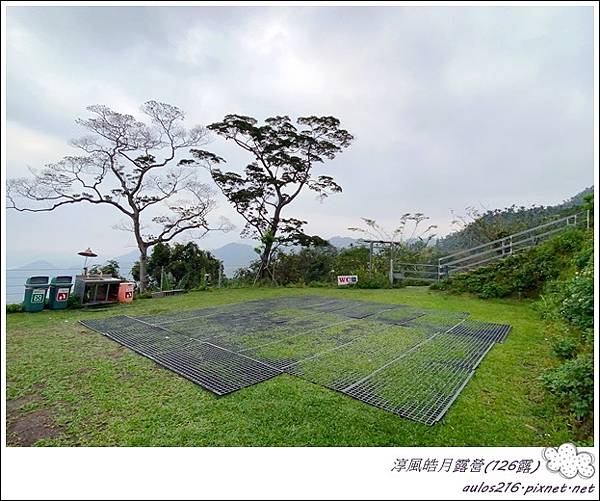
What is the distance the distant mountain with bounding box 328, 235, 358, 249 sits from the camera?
10.5m

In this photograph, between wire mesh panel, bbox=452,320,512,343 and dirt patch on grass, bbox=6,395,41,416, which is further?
wire mesh panel, bbox=452,320,512,343

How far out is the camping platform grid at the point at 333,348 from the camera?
7.48 ft

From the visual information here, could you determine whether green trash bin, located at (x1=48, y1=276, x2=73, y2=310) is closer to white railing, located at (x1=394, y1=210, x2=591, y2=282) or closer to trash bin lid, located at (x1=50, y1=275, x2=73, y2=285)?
trash bin lid, located at (x1=50, y1=275, x2=73, y2=285)

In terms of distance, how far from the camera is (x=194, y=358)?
9.45 feet

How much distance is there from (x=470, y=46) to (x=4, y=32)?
3.11 meters

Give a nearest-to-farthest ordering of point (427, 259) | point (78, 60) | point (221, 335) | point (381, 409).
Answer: point (381, 409) < point (78, 60) < point (221, 335) < point (427, 259)

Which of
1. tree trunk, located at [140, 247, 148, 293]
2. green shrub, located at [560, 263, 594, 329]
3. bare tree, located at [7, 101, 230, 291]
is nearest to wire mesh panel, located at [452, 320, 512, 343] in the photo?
green shrub, located at [560, 263, 594, 329]

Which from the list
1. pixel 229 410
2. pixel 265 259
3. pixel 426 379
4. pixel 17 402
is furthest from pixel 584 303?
pixel 265 259

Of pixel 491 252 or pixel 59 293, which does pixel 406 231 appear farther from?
pixel 59 293

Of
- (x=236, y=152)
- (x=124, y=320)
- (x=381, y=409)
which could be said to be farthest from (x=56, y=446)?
(x=236, y=152)

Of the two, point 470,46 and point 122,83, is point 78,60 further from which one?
point 470,46

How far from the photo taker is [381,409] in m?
1.95

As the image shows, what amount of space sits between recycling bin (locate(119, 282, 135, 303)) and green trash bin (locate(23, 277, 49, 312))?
3.74 feet

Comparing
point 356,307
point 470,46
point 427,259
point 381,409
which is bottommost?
point 381,409
